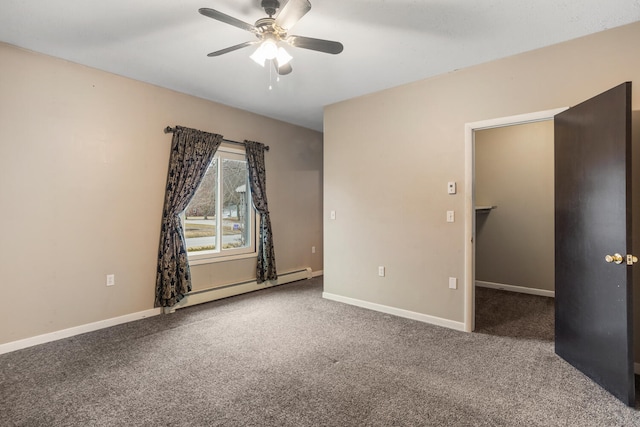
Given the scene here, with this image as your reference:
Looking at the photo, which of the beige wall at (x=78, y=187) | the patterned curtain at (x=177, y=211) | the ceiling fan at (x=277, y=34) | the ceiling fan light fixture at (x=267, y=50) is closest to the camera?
the ceiling fan at (x=277, y=34)

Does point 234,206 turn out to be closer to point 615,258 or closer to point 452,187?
point 452,187

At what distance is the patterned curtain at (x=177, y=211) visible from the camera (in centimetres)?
379

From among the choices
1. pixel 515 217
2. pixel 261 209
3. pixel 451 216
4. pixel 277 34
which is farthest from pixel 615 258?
pixel 261 209

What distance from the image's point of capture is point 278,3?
222 centimetres

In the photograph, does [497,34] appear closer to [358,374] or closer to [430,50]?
[430,50]

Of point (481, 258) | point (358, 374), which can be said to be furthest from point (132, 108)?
point (481, 258)

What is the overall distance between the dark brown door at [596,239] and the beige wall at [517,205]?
2.08 metres

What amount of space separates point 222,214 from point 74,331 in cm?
208

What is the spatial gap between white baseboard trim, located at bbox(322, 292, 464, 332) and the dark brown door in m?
0.91

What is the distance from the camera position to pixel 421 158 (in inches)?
143

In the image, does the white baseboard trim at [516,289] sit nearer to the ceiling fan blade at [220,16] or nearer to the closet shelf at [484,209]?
the closet shelf at [484,209]

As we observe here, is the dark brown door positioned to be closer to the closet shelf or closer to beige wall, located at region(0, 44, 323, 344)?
the closet shelf

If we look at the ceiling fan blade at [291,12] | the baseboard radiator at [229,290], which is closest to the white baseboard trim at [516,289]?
the baseboard radiator at [229,290]

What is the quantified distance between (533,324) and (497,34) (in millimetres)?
2852
